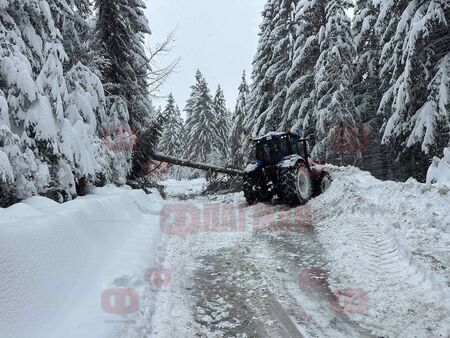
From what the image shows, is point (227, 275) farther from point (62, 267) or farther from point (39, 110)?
point (39, 110)

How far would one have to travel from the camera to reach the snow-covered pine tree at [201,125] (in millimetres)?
44312

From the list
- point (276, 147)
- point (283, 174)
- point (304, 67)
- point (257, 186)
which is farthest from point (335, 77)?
point (283, 174)

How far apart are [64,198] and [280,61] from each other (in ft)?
62.2

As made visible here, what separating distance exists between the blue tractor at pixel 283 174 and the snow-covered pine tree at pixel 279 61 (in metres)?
10.2

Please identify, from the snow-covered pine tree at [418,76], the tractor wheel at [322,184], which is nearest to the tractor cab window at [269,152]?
the tractor wheel at [322,184]

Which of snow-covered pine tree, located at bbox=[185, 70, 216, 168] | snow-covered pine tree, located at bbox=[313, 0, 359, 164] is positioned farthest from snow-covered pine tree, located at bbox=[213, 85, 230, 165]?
snow-covered pine tree, located at bbox=[313, 0, 359, 164]

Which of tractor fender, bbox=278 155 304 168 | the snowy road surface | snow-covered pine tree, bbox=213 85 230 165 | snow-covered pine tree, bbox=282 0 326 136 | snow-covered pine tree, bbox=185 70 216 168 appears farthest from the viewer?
snow-covered pine tree, bbox=213 85 230 165

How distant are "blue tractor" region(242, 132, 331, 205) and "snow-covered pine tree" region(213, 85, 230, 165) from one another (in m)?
31.4

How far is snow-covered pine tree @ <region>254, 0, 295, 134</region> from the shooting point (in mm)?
23250

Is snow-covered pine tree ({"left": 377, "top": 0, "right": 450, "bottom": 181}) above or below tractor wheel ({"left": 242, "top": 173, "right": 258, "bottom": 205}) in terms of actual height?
above

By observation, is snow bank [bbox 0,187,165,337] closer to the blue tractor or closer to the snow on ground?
the blue tractor

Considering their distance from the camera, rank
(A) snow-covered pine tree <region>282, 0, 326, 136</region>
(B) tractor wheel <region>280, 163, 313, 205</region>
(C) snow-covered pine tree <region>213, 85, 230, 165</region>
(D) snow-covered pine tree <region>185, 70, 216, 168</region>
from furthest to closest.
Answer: (C) snow-covered pine tree <region>213, 85, 230, 165</region>, (D) snow-covered pine tree <region>185, 70, 216, 168</region>, (A) snow-covered pine tree <region>282, 0, 326, 136</region>, (B) tractor wheel <region>280, 163, 313, 205</region>

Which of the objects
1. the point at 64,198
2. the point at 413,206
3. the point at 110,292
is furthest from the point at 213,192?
the point at 110,292

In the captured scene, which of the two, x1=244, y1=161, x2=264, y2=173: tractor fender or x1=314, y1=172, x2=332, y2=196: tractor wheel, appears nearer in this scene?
x1=244, y1=161, x2=264, y2=173: tractor fender
